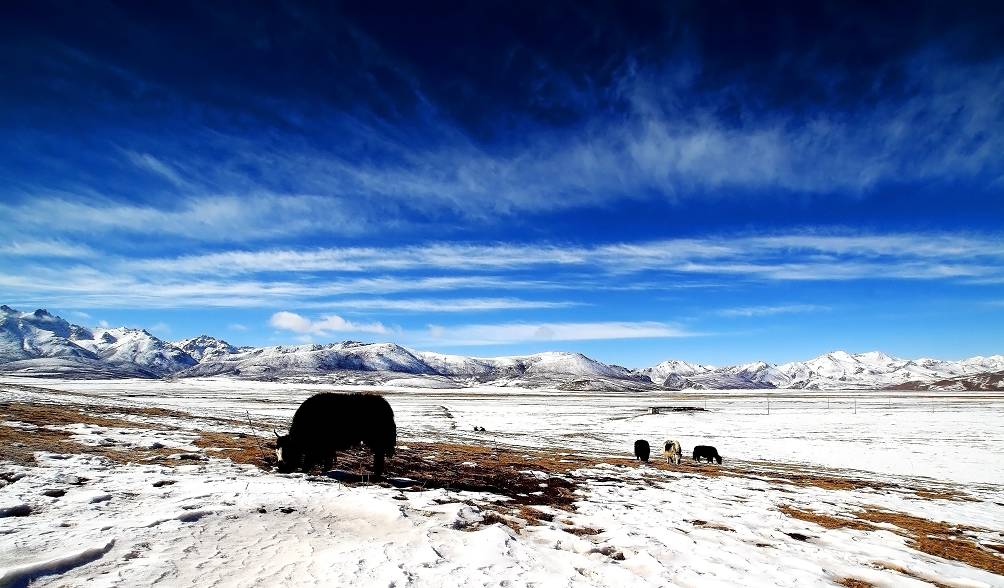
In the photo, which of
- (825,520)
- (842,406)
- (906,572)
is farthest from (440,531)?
(842,406)

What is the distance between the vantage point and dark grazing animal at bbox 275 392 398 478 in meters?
11.9

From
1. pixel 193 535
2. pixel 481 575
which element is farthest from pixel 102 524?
pixel 481 575

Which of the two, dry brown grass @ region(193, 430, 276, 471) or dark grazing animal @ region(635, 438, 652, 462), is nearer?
dry brown grass @ region(193, 430, 276, 471)

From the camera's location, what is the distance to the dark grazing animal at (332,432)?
11.9 metres

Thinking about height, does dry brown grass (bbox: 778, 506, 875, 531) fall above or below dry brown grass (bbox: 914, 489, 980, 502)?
above

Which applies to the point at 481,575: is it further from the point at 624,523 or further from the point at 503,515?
the point at 624,523

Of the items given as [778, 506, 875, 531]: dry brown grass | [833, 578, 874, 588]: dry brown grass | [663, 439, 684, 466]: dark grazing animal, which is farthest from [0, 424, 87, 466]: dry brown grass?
[663, 439, 684, 466]: dark grazing animal

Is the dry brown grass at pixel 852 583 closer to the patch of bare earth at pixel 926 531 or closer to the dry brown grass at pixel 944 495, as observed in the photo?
the patch of bare earth at pixel 926 531

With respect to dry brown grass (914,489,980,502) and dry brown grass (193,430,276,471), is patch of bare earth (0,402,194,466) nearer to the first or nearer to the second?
dry brown grass (193,430,276,471)

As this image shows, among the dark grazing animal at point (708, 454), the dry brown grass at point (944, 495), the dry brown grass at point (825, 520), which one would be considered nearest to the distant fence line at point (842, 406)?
the dark grazing animal at point (708, 454)

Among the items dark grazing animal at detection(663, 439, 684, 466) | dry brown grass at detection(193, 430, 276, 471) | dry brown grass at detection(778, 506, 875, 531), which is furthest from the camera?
dark grazing animal at detection(663, 439, 684, 466)

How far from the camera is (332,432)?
1207 cm

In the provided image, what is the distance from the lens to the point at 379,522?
24.1ft

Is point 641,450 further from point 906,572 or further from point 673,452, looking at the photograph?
point 906,572
